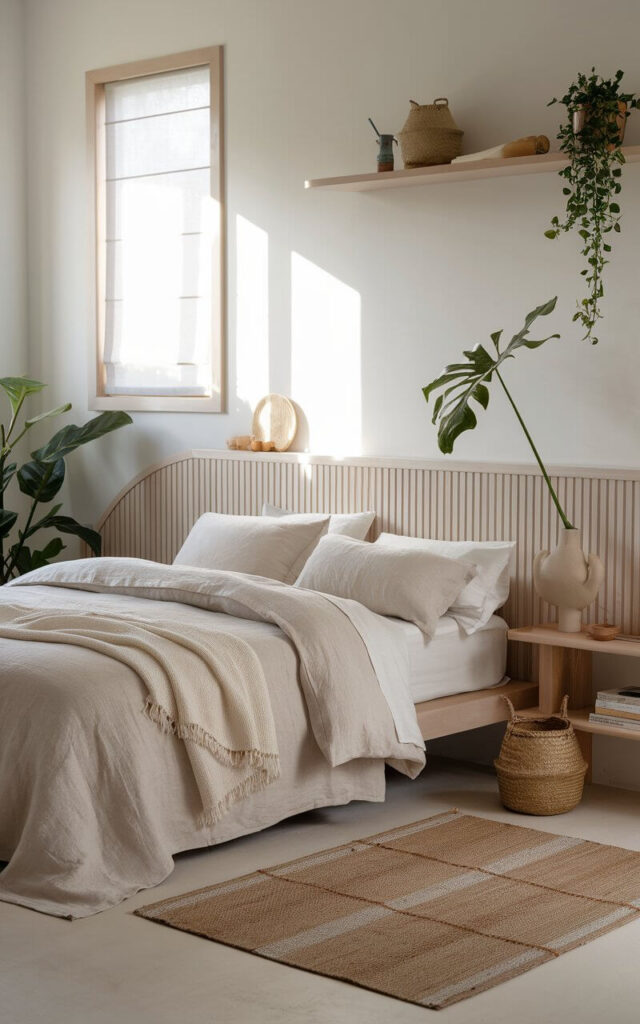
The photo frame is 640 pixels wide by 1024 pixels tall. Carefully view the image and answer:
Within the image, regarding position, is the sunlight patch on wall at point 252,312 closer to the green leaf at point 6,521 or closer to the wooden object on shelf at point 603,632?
the green leaf at point 6,521

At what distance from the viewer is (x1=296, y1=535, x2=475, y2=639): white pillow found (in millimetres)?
4324

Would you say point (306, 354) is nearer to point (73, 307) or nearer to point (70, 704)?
point (73, 307)

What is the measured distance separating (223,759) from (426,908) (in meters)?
0.70

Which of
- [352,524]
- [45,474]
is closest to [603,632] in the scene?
[352,524]

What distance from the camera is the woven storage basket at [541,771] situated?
4090 millimetres

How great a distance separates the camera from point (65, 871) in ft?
10.9

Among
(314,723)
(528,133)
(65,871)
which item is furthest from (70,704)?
(528,133)

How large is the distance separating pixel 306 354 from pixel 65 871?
2.62m

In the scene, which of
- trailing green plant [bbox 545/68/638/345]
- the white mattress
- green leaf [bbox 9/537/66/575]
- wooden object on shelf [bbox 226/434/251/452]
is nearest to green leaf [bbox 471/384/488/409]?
trailing green plant [bbox 545/68/638/345]

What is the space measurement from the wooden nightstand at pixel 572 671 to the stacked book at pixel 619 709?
2cm

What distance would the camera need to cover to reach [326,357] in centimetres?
531

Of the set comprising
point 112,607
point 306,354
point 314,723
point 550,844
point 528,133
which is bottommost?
point 550,844

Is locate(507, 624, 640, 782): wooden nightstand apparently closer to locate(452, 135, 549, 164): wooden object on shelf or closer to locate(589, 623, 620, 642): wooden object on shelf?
locate(589, 623, 620, 642): wooden object on shelf

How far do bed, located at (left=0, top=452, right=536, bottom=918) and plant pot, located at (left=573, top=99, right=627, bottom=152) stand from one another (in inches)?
65.4
